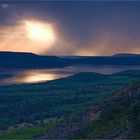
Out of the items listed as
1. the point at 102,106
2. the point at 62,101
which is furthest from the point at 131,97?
the point at 62,101

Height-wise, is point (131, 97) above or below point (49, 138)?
above

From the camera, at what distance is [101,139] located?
60656 mm

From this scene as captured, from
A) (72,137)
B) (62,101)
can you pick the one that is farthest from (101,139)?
(62,101)

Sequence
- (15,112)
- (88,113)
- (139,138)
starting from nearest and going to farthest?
(139,138), (88,113), (15,112)

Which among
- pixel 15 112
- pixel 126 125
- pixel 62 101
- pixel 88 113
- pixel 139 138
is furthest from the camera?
pixel 62 101

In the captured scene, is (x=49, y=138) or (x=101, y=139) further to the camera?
(x=49, y=138)

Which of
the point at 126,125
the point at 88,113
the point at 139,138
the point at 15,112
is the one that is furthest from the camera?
the point at 15,112

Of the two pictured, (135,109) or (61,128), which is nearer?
(135,109)

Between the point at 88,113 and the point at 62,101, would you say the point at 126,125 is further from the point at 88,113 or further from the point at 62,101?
the point at 62,101

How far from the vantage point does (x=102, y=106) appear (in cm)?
7331

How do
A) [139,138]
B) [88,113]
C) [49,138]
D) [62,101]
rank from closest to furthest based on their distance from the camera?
[139,138] → [49,138] → [88,113] → [62,101]

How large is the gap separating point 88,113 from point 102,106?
2.01 metres

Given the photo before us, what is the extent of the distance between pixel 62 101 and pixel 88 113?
116m

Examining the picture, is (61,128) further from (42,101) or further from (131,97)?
(42,101)
